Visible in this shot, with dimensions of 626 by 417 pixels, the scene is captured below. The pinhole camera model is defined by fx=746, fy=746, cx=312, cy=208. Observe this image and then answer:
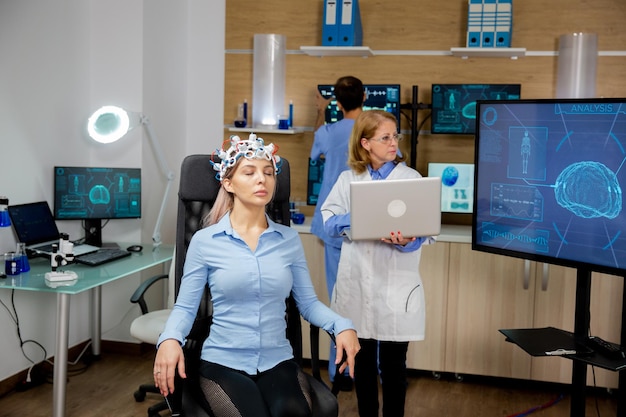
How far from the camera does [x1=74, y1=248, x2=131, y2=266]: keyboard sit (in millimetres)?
3605

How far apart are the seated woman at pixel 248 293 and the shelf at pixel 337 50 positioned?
2.15 meters

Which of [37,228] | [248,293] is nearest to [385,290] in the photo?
[248,293]

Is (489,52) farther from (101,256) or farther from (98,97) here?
(101,256)

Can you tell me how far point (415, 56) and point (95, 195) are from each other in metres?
2.06

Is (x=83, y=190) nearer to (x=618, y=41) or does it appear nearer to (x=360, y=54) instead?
(x=360, y=54)

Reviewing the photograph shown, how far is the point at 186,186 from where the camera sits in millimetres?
2553

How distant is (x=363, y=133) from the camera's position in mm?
2895

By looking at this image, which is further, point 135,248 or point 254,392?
point 135,248

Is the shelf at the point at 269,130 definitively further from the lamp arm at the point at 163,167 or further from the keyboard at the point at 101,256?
the keyboard at the point at 101,256

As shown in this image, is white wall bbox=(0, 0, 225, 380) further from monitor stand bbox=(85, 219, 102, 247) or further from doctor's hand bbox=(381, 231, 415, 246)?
doctor's hand bbox=(381, 231, 415, 246)

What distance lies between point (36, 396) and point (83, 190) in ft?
3.65

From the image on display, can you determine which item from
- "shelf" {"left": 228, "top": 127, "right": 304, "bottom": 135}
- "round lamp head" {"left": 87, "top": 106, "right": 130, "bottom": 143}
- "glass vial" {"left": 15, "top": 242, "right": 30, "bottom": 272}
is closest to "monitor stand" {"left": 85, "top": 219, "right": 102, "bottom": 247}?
"round lamp head" {"left": 87, "top": 106, "right": 130, "bottom": 143}

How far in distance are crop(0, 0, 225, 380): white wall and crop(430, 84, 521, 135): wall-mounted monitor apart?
56.0 inches

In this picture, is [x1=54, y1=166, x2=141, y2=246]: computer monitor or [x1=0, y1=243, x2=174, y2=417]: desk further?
[x1=54, y1=166, x2=141, y2=246]: computer monitor
